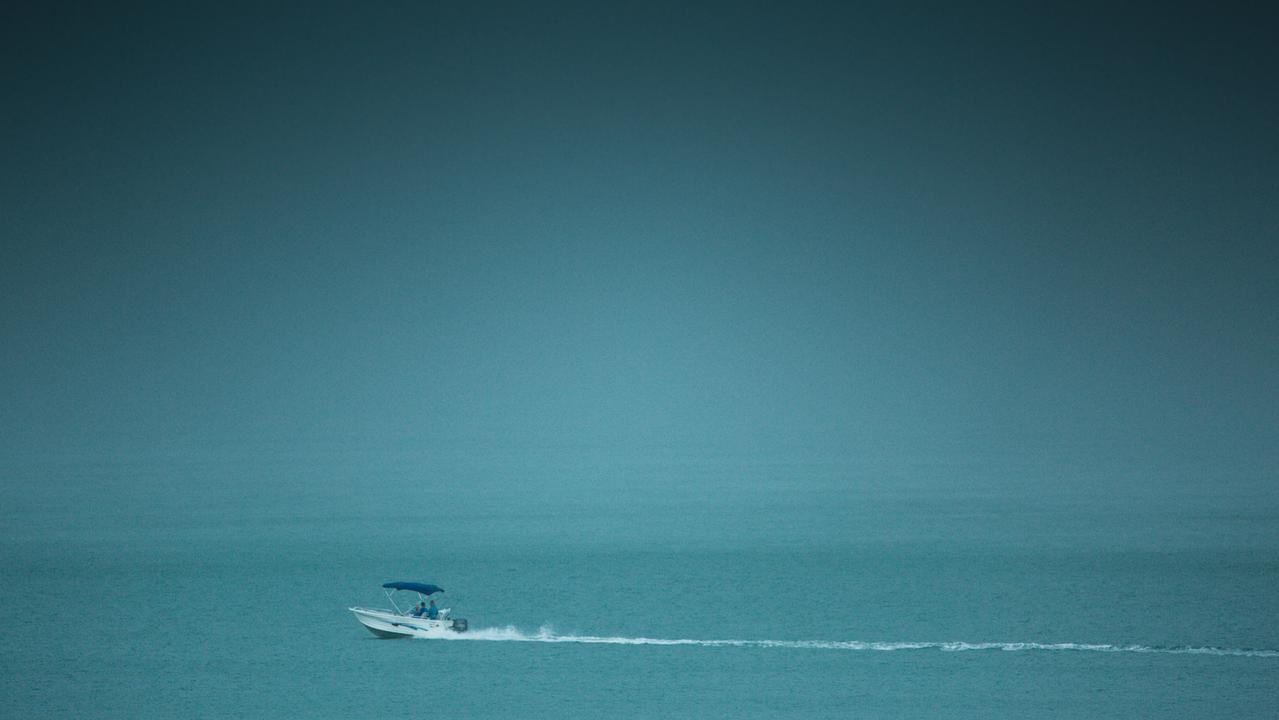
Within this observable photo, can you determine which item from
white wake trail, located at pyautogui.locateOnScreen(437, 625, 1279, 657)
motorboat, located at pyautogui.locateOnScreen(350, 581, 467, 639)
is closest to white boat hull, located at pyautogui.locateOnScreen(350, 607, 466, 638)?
motorboat, located at pyautogui.locateOnScreen(350, 581, 467, 639)

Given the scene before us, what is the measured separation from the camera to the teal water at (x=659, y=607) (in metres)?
27.9

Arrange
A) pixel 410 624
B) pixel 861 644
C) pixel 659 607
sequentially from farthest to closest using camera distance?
pixel 659 607 → pixel 410 624 → pixel 861 644

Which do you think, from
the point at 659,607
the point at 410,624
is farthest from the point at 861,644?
the point at 410,624

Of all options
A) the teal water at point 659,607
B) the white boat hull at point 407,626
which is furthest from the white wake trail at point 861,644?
the white boat hull at point 407,626

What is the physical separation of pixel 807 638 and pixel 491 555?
67.5 feet

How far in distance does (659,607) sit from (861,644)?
755cm

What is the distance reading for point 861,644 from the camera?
3177 centimetres

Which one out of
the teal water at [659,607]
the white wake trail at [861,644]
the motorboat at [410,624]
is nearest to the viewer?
the teal water at [659,607]

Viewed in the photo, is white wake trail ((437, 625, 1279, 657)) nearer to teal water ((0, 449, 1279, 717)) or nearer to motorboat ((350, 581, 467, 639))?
teal water ((0, 449, 1279, 717))

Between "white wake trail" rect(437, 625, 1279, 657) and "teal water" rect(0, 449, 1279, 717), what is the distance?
113mm

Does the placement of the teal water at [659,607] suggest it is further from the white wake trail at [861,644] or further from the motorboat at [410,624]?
the motorboat at [410,624]

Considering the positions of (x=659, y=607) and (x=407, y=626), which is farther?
(x=659, y=607)

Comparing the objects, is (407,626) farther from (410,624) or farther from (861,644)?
(861,644)

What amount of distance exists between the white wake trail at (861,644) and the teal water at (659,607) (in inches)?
4.5
